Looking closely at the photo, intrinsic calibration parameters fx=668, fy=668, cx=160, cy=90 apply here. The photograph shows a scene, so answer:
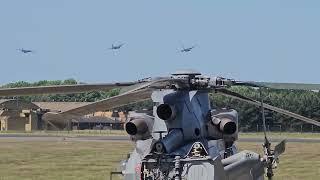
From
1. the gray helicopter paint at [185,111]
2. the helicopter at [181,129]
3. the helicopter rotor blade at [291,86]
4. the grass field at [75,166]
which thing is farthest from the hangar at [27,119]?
the helicopter rotor blade at [291,86]

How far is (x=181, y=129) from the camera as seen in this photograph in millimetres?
12742

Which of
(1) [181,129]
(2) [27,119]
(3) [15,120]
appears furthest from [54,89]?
(3) [15,120]

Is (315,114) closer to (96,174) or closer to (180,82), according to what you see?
(96,174)

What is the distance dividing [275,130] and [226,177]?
3816 inches

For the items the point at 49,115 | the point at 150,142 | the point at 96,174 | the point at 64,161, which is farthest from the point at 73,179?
the point at 49,115

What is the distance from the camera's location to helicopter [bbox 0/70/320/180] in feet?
37.8

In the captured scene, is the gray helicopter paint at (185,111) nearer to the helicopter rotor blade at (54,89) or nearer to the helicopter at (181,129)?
the helicopter at (181,129)

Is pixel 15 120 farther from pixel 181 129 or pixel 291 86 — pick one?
pixel 291 86

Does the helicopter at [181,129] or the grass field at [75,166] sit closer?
the helicopter at [181,129]

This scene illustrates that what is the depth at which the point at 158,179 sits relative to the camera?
453 inches

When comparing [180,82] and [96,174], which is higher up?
[180,82]

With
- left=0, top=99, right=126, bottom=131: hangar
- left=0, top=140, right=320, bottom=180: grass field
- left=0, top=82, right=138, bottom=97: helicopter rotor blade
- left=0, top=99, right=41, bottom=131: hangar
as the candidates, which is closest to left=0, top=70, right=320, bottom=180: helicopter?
left=0, top=82, right=138, bottom=97: helicopter rotor blade

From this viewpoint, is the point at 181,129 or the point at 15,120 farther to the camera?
the point at 15,120

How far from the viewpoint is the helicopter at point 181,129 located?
37.8 feet
